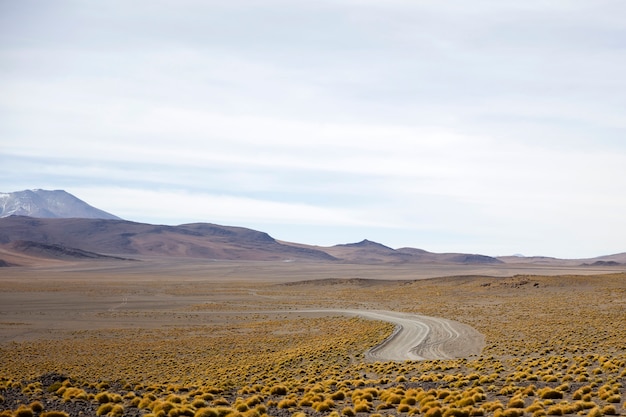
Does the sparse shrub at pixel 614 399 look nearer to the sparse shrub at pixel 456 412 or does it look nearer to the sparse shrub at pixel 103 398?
the sparse shrub at pixel 456 412

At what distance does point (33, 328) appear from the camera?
53469 mm

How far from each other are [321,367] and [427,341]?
42.6 feet

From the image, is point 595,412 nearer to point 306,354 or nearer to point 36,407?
point 36,407

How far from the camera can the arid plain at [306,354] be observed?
17.1 metres

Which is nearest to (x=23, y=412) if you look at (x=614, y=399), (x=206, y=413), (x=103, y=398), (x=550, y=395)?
(x=103, y=398)

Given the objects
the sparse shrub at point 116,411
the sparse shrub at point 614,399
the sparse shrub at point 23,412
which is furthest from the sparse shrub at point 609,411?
the sparse shrub at point 23,412

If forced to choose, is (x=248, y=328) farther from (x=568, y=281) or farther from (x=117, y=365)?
(x=568, y=281)

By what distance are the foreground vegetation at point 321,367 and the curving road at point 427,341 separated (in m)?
1.41

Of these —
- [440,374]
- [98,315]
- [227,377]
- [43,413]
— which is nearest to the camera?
[43,413]

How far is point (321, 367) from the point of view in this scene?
30.7 m

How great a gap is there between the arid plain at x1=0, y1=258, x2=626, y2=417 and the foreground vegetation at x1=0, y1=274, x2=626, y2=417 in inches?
3.2

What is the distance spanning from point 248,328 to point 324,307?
2234 centimetres

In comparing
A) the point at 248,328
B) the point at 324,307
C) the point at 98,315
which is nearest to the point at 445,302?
the point at 324,307

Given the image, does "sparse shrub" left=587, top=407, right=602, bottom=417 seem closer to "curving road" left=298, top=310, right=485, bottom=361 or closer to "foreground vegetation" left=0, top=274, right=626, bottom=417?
"foreground vegetation" left=0, top=274, right=626, bottom=417
